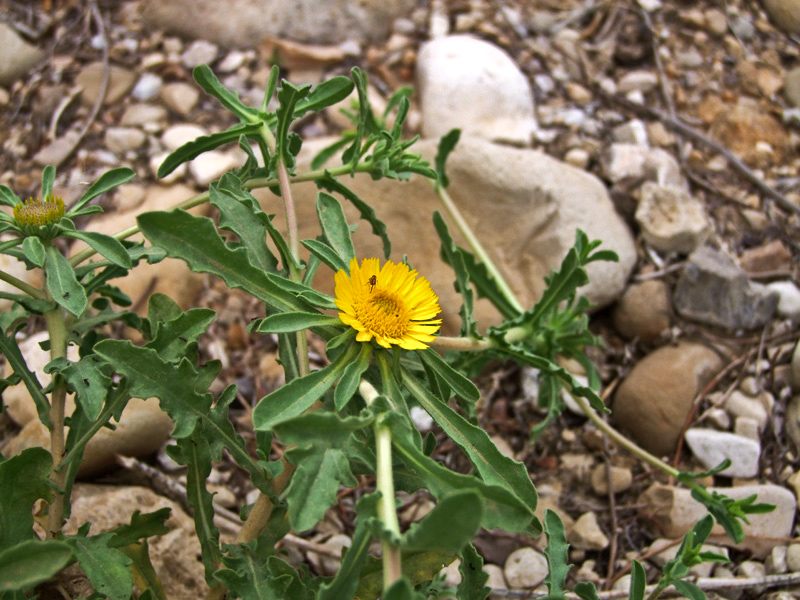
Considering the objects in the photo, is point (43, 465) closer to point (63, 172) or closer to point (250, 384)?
point (250, 384)

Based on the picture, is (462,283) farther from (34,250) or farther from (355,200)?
(34,250)

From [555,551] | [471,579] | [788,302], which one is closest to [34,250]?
[471,579]

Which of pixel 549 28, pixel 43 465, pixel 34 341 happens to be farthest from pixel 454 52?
pixel 43 465

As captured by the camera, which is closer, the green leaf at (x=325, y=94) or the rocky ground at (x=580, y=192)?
the green leaf at (x=325, y=94)

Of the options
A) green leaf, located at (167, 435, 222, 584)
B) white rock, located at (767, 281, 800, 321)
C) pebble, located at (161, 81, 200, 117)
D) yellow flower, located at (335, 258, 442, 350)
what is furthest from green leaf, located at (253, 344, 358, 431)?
pebble, located at (161, 81, 200, 117)

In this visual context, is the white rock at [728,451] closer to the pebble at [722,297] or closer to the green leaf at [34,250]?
the pebble at [722,297]

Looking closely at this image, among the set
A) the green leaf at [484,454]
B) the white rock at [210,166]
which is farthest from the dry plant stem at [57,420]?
the white rock at [210,166]
